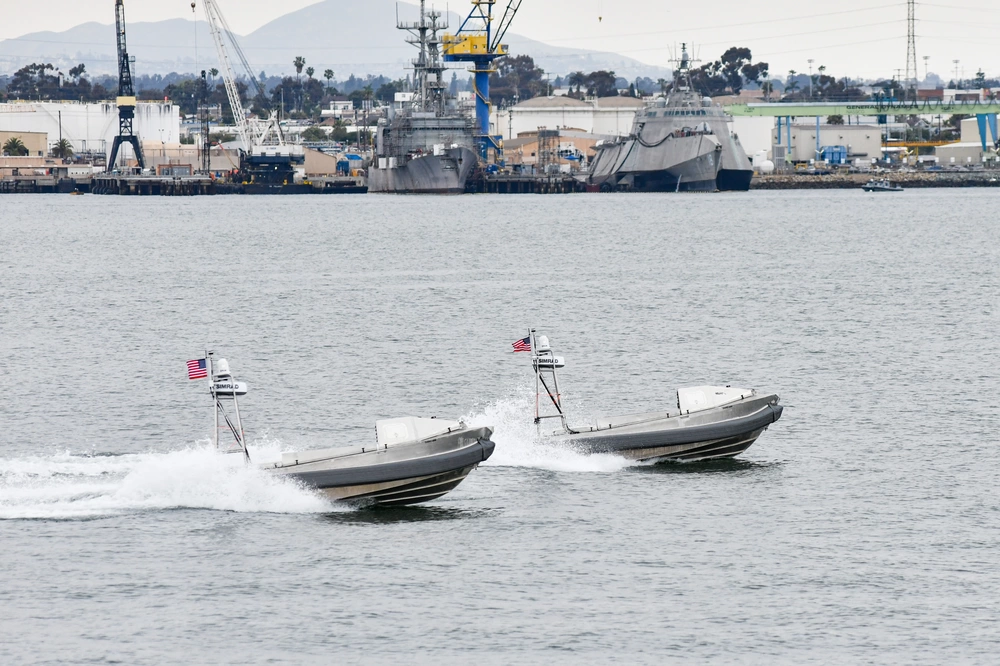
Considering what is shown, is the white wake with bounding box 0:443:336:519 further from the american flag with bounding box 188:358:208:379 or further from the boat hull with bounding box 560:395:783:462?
the boat hull with bounding box 560:395:783:462

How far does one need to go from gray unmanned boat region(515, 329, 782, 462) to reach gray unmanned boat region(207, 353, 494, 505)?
504 centimetres

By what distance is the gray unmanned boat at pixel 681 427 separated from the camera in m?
39.1

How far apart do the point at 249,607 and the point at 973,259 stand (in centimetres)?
9502

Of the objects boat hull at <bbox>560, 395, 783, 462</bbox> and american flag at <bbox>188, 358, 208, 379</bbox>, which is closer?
american flag at <bbox>188, 358, 208, 379</bbox>

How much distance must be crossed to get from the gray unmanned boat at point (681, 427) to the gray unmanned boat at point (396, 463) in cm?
504

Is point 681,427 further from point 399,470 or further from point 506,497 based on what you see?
point 399,470

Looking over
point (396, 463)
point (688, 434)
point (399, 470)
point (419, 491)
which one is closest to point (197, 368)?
point (396, 463)

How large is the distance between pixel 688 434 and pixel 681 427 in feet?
0.88

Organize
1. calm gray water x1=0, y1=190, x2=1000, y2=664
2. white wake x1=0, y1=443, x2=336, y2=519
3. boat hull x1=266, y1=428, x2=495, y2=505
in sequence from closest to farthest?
1. calm gray water x1=0, y1=190, x2=1000, y2=664
2. boat hull x1=266, y1=428, x2=495, y2=505
3. white wake x1=0, y1=443, x2=336, y2=519

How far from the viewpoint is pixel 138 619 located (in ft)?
91.1

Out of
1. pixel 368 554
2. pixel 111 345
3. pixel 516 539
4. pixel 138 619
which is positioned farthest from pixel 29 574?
pixel 111 345

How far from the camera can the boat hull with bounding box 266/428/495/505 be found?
1326 inches

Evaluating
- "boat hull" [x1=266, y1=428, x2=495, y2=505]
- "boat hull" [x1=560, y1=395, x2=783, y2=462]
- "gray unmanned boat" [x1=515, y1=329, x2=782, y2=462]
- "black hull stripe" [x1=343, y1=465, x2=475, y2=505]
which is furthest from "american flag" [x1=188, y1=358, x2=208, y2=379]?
"boat hull" [x1=560, y1=395, x2=783, y2=462]

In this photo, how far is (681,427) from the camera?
39312 mm
